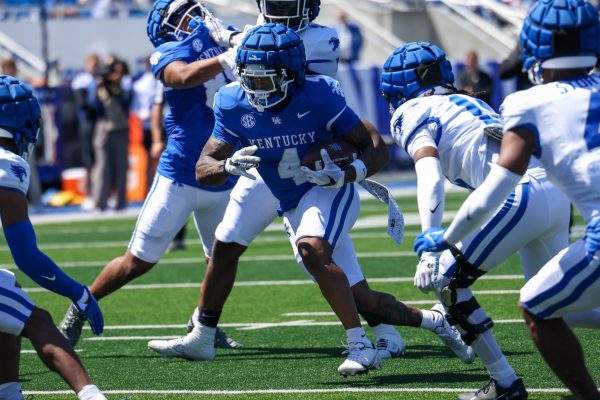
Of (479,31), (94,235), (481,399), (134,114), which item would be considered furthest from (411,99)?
(479,31)

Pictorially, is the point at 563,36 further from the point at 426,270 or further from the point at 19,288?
the point at 19,288

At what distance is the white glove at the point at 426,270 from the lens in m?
4.69

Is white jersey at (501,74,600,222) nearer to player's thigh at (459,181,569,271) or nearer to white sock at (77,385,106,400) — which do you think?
player's thigh at (459,181,569,271)

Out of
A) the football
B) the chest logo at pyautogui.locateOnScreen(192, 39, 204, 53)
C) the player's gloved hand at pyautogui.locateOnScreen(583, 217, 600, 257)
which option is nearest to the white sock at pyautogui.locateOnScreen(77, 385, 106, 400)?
the football

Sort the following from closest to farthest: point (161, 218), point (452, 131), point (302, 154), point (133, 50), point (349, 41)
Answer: point (452, 131) < point (302, 154) < point (161, 218) < point (349, 41) < point (133, 50)

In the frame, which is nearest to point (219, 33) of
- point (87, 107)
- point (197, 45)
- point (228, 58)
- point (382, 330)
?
point (197, 45)

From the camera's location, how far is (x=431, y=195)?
187 inches

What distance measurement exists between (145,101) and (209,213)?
973 cm

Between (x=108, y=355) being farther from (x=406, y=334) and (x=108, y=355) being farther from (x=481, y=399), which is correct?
(x=481, y=399)

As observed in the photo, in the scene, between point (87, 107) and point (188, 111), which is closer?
point (188, 111)

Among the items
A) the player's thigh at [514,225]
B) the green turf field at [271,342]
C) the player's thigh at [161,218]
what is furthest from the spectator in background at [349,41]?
the player's thigh at [514,225]

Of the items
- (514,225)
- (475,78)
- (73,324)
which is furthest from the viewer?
(475,78)

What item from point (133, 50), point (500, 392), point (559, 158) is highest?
point (559, 158)

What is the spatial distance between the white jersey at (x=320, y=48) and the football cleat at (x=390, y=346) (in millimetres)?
1331
